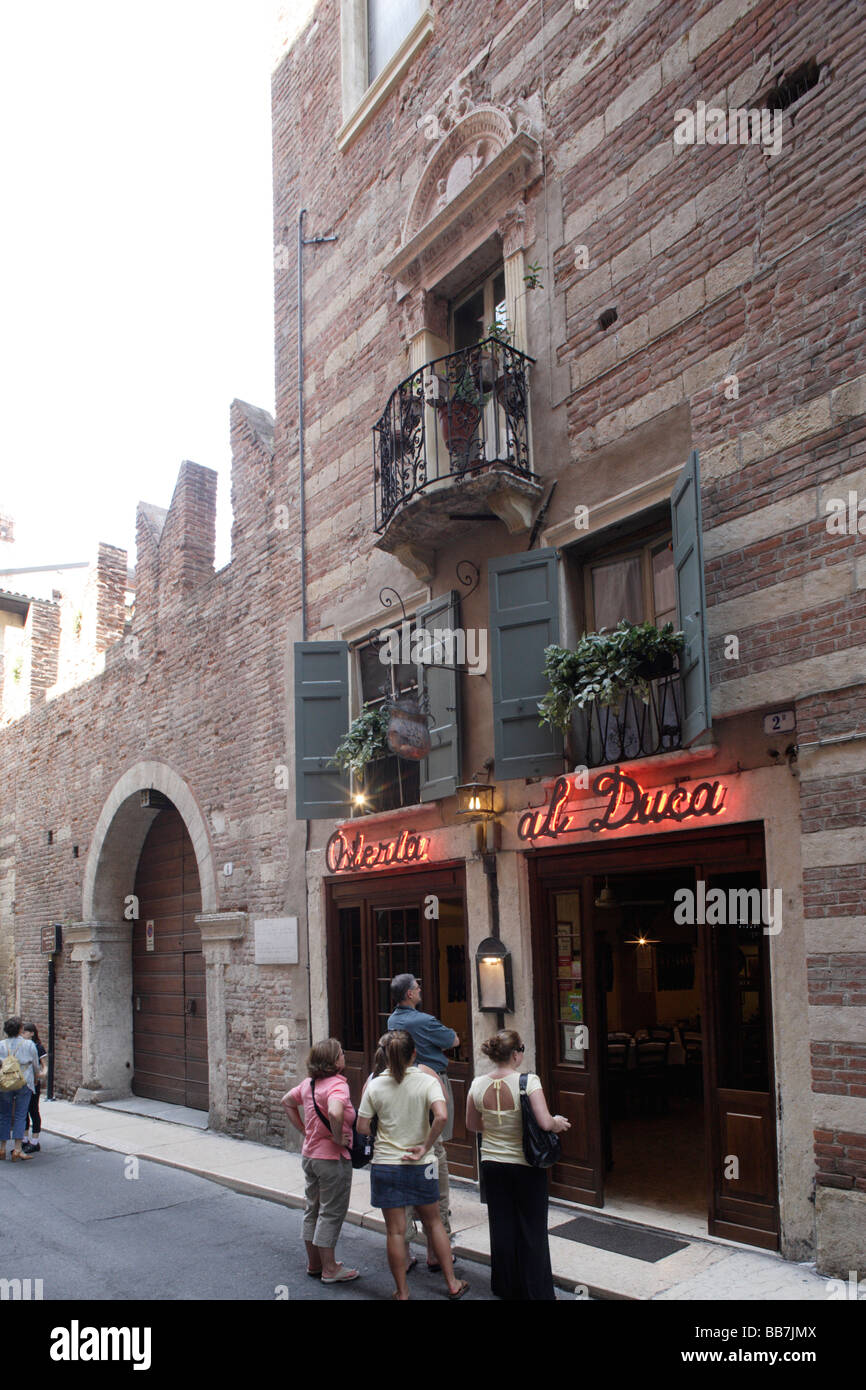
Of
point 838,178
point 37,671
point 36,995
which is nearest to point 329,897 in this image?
point 838,178

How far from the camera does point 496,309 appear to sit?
965 centimetres

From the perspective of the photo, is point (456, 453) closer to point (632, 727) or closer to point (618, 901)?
point (632, 727)

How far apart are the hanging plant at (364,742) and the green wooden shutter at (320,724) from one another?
36 cm

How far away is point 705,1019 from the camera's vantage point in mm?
6840

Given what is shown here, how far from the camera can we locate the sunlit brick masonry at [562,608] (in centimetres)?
639

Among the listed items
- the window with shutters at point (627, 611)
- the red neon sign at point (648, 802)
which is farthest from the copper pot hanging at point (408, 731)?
the red neon sign at point (648, 802)

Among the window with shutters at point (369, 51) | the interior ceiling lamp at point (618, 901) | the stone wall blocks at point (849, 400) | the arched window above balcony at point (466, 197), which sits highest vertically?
the window with shutters at point (369, 51)

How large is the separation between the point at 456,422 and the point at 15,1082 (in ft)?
27.2

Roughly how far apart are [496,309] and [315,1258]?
309 inches

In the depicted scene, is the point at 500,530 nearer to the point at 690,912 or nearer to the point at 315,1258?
the point at 690,912

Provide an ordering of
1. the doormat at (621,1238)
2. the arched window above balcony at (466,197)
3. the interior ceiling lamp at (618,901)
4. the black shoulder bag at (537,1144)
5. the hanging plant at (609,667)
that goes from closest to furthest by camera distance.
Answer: the black shoulder bag at (537,1144) < the doormat at (621,1238) < the hanging plant at (609,667) < the arched window above balcony at (466,197) < the interior ceiling lamp at (618,901)

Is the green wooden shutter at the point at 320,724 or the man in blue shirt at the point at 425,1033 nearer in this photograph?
the man in blue shirt at the point at 425,1033

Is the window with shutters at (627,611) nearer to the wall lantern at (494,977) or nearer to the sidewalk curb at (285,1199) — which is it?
the wall lantern at (494,977)

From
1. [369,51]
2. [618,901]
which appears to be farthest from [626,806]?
[369,51]
